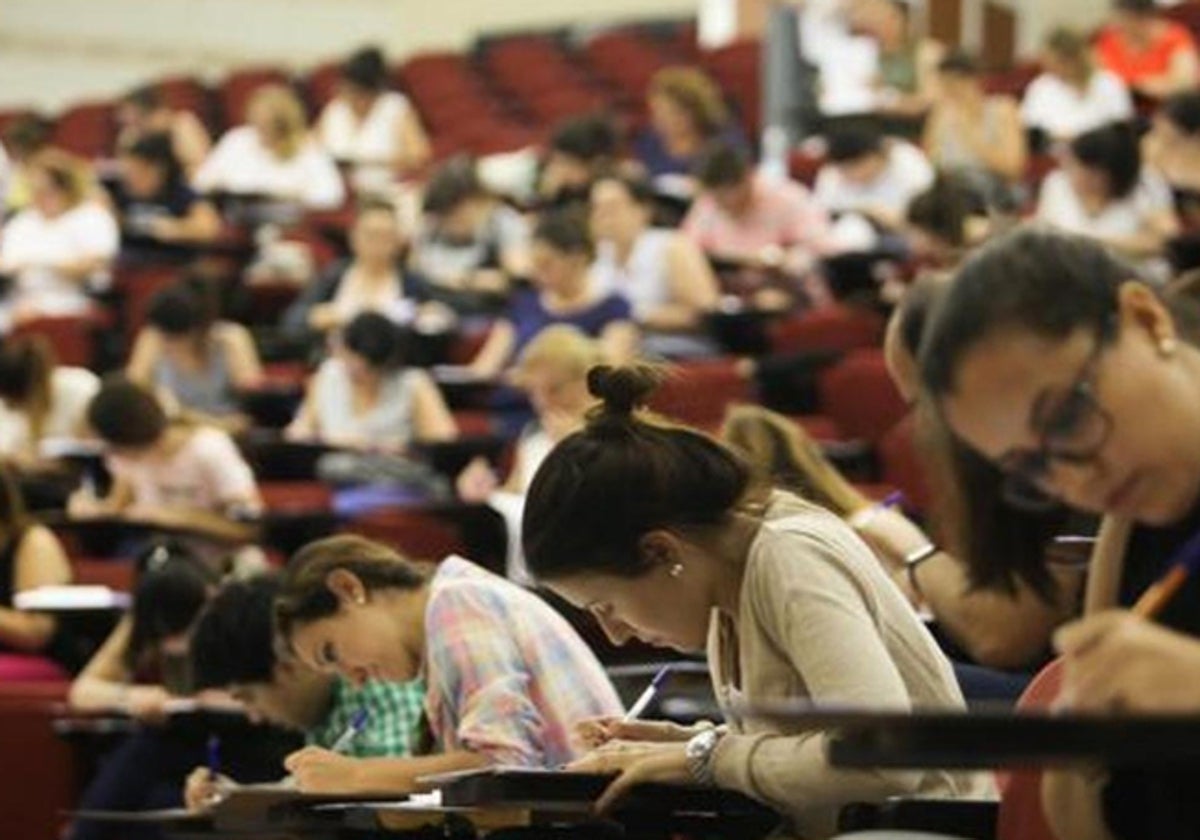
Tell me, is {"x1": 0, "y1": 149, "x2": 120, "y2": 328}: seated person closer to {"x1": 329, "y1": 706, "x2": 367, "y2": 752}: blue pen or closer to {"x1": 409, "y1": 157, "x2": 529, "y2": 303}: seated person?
{"x1": 409, "y1": 157, "x2": 529, "y2": 303}: seated person

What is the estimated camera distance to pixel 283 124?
36.0 feet

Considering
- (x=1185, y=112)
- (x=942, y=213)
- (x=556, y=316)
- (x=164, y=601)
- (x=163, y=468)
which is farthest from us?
(x=1185, y=112)

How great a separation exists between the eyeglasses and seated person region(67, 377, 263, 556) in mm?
4366

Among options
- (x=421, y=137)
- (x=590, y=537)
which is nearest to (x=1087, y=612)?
(x=590, y=537)

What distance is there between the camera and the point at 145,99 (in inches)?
498

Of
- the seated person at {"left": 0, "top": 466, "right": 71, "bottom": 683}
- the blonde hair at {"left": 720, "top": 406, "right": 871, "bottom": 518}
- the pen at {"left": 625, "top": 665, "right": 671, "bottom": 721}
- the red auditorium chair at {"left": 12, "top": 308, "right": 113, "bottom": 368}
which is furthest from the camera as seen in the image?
the red auditorium chair at {"left": 12, "top": 308, "right": 113, "bottom": 368}

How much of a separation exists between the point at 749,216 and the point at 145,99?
490cm

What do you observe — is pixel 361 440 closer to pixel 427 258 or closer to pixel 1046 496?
pixel 427 258

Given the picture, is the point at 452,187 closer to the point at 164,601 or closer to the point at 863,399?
the point at 863,399

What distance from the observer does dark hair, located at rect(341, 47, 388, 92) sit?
11.8 metres

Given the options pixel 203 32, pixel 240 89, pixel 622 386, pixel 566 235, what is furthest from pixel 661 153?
pixel 622 386

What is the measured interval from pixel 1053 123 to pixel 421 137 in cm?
325

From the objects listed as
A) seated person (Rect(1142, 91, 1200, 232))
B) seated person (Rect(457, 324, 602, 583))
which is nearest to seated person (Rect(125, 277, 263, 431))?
seated person (Rect(457, 324, 602, 583))

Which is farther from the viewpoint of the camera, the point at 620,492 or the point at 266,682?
the point at 266,682
